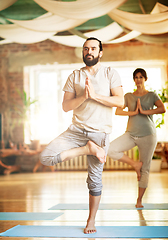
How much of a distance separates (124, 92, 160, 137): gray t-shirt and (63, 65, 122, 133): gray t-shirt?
86 centimetres

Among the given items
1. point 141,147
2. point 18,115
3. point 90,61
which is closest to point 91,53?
point 90,61

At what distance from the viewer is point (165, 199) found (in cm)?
355

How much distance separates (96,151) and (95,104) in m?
0.35

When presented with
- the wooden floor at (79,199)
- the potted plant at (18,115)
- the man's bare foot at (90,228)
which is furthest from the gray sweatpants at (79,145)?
the potted plant at (18,115)

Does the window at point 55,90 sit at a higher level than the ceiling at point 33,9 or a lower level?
lower

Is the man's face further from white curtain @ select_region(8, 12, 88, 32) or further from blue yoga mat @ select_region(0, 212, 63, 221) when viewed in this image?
white curtain @ select_region(8, 12, 88, 32)

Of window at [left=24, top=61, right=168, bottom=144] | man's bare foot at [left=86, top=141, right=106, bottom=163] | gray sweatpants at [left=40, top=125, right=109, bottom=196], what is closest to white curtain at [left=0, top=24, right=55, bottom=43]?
window at [left=24, top=61, right=168, bottom=144]

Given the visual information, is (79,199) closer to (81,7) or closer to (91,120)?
(91,120)

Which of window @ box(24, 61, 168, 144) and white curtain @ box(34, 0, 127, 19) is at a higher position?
white curtain @ box(34, 0, 127, 19)

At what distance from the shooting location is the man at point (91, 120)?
2.30 metres

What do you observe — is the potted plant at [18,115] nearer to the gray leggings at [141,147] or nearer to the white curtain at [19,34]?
the white curtain at [19,34]

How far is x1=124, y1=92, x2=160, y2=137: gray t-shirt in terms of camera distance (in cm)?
314

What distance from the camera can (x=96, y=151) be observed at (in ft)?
7.48

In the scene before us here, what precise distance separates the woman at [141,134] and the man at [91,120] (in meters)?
0.82
